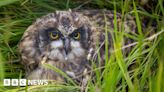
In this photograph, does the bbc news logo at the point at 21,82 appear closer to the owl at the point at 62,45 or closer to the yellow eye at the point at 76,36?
the owl at the point at 62,45

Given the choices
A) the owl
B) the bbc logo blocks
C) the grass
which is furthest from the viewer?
the owl

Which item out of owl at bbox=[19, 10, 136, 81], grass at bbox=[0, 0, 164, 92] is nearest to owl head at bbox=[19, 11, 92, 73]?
Result: owl at bbox=[19, 10, 136, 81]

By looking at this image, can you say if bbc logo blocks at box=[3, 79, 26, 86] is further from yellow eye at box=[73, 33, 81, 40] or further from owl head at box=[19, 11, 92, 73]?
yellow eye at box=[73, 33, 81, 40]

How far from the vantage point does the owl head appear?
2.48m

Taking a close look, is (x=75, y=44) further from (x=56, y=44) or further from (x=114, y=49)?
(x=114, y=49)

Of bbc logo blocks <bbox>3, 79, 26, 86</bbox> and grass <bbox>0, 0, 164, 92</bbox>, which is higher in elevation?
grass <bbox>0, 0, 164, 92</bbox>

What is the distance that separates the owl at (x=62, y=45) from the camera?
2.50 metres

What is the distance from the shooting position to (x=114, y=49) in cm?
221

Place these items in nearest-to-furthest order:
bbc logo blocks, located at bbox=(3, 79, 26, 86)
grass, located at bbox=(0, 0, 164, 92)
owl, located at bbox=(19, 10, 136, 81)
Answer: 1. grass, located at bbox=(0, 0, 164, 92)
2. bbc logo blocks, located at bbox=(3, 79, 26, 86)
3. owl, located at bbox=(19, 10, 136, 81)

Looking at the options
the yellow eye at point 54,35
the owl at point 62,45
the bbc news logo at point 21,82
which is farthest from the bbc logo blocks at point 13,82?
the yellow eye at point 54,35

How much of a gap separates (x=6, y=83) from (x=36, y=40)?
34 centimetres

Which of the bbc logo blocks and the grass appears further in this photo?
the bbc logo blocks

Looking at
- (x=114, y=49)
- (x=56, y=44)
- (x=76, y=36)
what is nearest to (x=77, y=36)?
(x=76, y=36)

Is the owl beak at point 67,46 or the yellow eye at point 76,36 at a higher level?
the yellow eye at point 76,36
